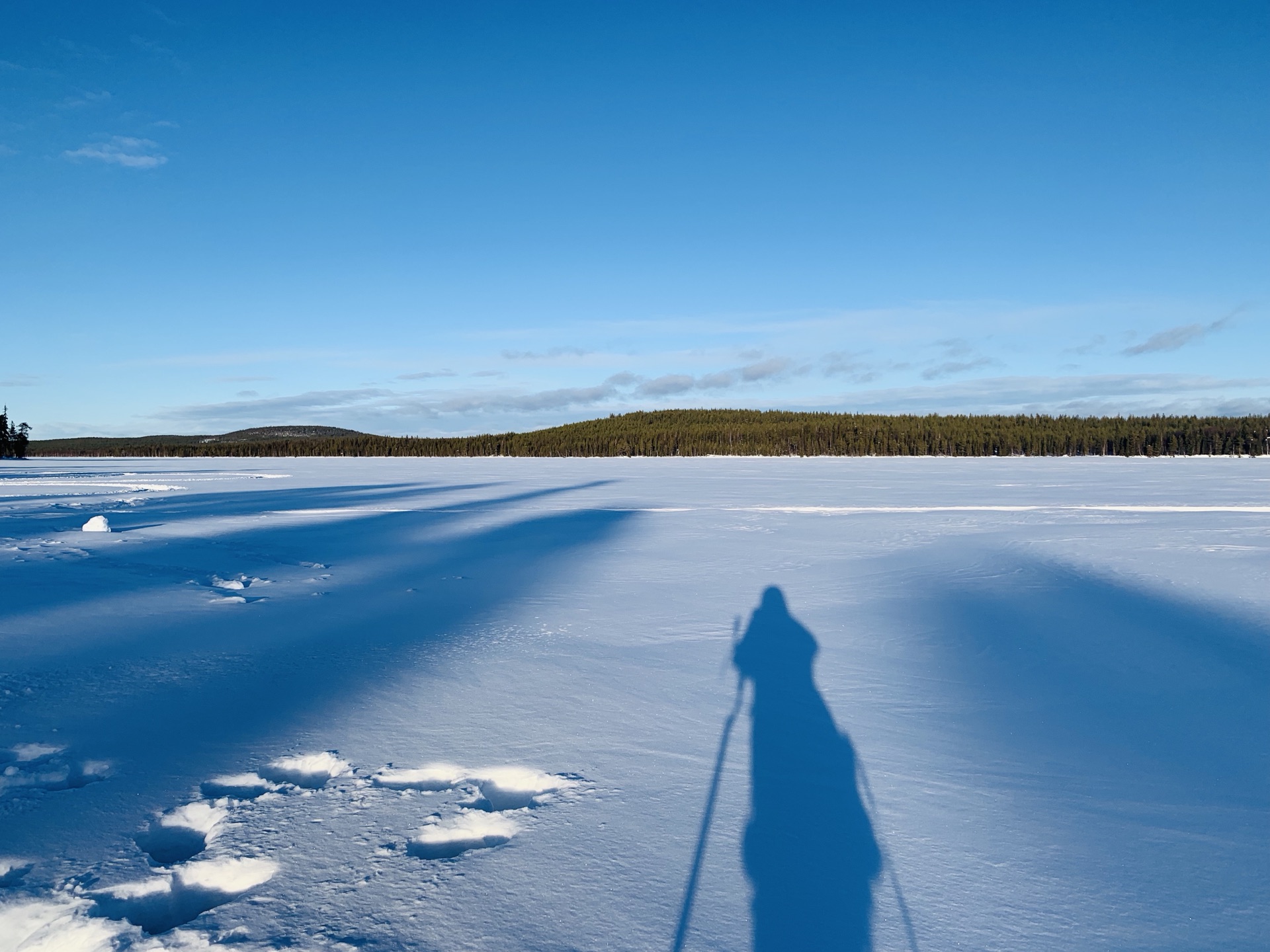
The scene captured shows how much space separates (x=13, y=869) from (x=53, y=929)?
44cm

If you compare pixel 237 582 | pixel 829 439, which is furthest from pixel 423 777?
pixel 829 439

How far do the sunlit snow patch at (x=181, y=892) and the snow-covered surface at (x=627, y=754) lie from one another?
0.01 metres

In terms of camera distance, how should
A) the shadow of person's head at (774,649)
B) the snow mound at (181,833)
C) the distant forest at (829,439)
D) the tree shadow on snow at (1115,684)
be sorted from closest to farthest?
the snow mound at (181,833) → the tree shadow on snow at (1115,684) → the shadow of person's head at (774,649) → the distant forest at (829,439)

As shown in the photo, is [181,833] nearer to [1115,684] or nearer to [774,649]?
[774,649]

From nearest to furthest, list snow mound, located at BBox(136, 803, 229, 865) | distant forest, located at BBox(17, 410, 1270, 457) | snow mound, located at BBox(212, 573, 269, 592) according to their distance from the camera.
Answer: snow mound, located at BBox(136, 803, 229, 865), snow mound, located at BBox(212, 573, 269, 592), distant forest, located at BBox(17, 410, 1270, 457)

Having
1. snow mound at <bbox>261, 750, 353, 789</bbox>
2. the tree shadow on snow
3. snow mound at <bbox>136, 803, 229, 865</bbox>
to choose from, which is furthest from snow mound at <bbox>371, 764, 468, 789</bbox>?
the tree shadow on snow

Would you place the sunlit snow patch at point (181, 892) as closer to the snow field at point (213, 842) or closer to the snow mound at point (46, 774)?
the snow field at point (213, 842)

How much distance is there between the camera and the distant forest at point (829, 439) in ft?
214

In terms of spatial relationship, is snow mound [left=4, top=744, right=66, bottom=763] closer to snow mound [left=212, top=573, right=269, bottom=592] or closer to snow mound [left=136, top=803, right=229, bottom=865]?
snow mound [left=136, top=803, right=229, bottom=865]

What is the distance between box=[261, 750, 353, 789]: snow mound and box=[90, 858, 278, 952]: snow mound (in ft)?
1.75

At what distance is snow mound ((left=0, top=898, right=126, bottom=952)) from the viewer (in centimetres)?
196

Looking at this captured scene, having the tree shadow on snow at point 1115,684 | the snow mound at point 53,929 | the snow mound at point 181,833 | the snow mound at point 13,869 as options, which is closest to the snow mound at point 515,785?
the snow mound at point 181,833

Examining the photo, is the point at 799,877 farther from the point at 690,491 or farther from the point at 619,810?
the point at 690,491

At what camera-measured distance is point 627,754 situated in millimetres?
3141
